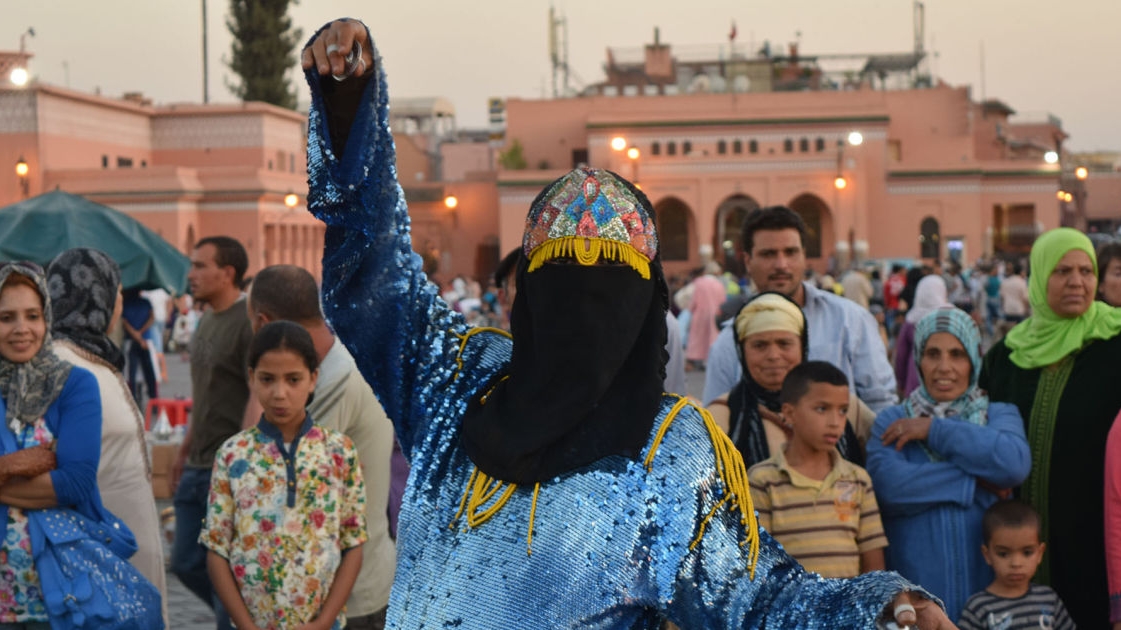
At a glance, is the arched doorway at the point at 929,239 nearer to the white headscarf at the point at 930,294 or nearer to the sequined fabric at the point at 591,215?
the white headscarf at the point at 930,294

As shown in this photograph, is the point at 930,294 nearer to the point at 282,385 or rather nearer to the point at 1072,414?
the point at 1072,414

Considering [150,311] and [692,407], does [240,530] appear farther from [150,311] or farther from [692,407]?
[150,311]

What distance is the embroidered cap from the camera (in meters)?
2.44


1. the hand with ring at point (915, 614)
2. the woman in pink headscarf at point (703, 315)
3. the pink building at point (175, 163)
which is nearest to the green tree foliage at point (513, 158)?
the pink building at point (175, 163)

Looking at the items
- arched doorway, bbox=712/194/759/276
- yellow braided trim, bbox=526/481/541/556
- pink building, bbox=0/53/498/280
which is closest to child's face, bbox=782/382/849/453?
yellow braided trim, bbox=526/481/541/556

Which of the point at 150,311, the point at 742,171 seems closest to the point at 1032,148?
the point at 742,171

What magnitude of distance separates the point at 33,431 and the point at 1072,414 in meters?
3.17

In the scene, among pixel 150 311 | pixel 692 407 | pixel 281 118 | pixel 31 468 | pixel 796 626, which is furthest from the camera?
pixel 281 118

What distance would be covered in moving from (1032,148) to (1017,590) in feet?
199

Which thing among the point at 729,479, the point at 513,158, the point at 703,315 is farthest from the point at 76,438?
the point at 513,158

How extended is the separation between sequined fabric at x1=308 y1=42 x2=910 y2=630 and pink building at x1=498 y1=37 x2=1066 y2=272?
134ft

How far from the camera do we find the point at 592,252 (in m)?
2.42

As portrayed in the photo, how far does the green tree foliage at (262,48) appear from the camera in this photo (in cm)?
4200

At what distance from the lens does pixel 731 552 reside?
240cm
